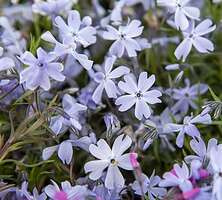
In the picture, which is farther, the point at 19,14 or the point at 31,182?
the point at 19,14

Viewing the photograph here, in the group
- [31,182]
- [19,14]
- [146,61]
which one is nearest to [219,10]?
[146,61]

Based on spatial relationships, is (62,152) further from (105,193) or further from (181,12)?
(181,12)

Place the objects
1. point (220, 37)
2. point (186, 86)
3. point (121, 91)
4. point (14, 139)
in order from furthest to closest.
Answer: point (220, 37) < point (186, 86) < point (121, 91) < point (14, 139)

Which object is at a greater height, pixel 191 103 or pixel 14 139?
pixel 14 139

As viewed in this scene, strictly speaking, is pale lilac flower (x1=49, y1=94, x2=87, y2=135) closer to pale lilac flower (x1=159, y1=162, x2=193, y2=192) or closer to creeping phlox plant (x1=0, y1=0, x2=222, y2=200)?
creeping phlox plant (x1=0, y1=0, x2=222, y2=200)

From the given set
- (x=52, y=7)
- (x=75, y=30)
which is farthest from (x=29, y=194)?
(x=52, y=7)

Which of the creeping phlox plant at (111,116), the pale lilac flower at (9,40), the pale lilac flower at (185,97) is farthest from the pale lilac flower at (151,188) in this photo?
the pale lilac flower at (9,40)

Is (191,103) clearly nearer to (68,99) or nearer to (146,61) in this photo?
(146,61)

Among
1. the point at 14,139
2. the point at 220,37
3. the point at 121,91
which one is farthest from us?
the point at 220,37

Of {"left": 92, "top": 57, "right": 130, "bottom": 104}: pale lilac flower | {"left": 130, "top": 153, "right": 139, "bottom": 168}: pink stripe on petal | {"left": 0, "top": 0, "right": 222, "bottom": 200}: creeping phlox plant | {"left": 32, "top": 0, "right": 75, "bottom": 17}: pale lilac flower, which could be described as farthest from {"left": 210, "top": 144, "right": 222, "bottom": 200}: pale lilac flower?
{"left": 32, "top": 0, "right": 75, "bottom": 17}: pale lilac flower
